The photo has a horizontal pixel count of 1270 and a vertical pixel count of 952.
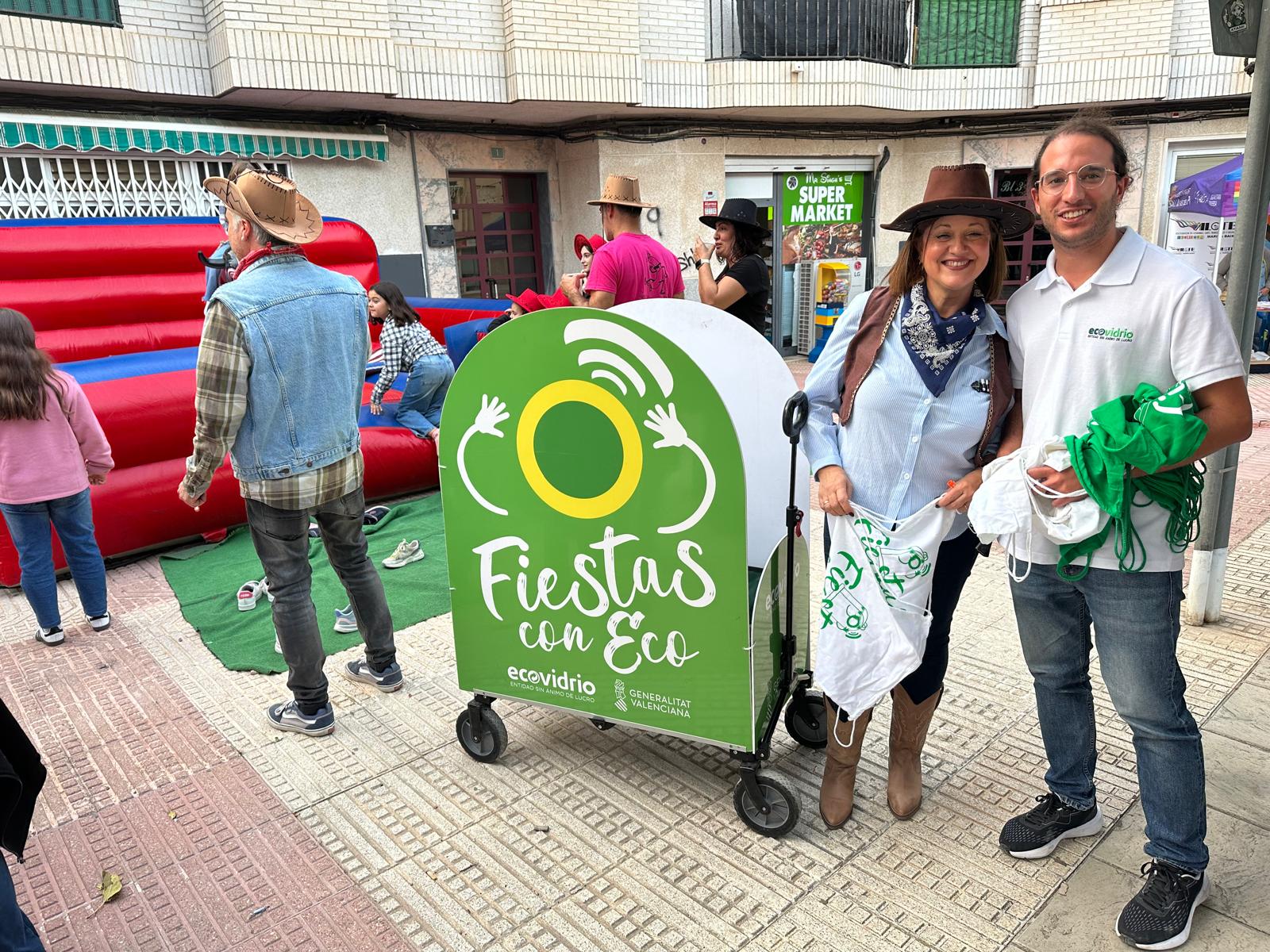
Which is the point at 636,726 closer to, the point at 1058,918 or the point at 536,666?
the point at 536,666

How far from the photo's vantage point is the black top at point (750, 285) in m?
4.49

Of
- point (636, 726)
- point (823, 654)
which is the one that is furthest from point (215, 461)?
point (823, 654)

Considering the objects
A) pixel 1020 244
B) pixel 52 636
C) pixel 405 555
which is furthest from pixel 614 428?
pixel 1020 244

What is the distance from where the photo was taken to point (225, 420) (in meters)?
2.97

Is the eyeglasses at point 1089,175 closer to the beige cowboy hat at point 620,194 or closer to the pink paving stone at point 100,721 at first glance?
the beige cowboy hat at point 620,194

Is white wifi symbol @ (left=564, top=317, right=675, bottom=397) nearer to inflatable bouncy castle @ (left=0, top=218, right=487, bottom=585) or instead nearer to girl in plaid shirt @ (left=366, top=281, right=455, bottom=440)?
inflatable bouncy castle @ (left=0, top=218, right=487, bottom=585)

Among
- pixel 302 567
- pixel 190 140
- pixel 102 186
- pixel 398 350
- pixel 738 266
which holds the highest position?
pixel 190 140

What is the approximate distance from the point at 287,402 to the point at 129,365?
11.1ft

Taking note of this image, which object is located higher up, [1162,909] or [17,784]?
[17,784]

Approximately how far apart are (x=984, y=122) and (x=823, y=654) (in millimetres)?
13722

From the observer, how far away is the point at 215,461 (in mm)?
3092

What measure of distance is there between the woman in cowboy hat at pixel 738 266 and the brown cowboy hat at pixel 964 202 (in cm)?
210

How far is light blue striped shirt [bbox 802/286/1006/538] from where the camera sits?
2.31 m

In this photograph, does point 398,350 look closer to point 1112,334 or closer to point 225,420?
point 225,420
